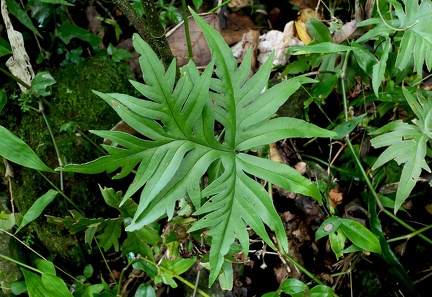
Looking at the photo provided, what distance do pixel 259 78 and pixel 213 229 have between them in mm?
481

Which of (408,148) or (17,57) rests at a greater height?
(17,57)

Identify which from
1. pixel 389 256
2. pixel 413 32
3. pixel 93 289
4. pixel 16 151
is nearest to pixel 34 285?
pixel 93 289

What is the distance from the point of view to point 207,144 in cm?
136

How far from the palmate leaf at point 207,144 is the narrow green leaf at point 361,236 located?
17.4 inches

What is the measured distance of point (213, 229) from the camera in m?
1.30

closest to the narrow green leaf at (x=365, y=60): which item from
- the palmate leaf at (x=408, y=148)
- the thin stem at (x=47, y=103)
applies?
the palmate leaf at (x=408, y=148)

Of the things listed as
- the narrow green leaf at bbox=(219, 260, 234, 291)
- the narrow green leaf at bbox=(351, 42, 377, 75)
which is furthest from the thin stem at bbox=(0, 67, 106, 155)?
the narrow green leaf at bbox=(351, 42, 377, 75)

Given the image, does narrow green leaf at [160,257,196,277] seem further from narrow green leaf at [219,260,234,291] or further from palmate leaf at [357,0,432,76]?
palmate leaf at [357,0,432,76]

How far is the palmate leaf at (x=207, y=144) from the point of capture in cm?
124

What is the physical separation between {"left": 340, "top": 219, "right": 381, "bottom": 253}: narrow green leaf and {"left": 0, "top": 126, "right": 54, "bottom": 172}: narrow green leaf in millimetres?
1113

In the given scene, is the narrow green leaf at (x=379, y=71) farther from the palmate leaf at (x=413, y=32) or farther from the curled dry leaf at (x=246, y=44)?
the curled dry leaf at (x=246, y=44)

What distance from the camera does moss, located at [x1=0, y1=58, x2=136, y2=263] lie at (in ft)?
6.04

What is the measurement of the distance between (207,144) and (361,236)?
0.73 m

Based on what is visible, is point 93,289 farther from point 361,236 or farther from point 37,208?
point 361,236
